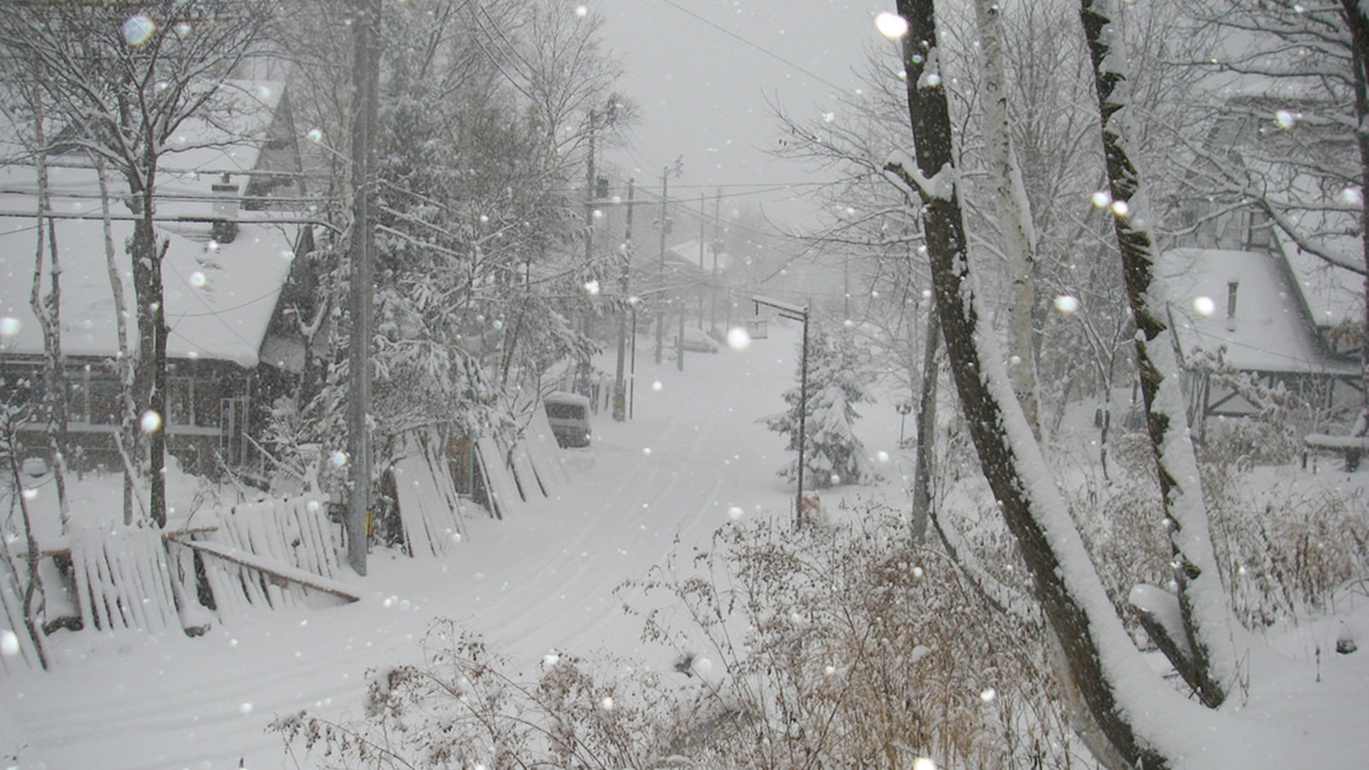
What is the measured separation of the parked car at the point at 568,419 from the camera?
25516 mm

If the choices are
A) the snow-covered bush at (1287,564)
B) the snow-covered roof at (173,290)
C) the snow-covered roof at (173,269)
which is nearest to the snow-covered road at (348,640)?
the snow-covered bush at (1287,564)

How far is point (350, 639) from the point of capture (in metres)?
9.46

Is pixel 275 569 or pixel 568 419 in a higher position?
pixel 275 569

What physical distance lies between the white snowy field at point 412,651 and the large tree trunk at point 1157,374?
1.62 feet

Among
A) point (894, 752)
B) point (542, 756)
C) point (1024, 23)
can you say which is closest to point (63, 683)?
point (542, 756)

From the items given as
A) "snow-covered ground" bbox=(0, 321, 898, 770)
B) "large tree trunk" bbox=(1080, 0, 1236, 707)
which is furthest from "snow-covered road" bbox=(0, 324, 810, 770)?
"large tree trunk" bbox=(1080, 0, 1236, 707)

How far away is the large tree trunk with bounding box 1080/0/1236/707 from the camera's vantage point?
138 inches

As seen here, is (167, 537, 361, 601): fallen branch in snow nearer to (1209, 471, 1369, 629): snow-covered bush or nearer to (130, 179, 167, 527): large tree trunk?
(130, 179, 167, 527): large tree trunk

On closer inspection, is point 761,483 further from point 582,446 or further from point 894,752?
point 894,752

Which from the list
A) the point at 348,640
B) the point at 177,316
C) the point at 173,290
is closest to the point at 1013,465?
the point at 348,640

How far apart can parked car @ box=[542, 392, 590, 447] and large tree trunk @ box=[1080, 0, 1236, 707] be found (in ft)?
73.6

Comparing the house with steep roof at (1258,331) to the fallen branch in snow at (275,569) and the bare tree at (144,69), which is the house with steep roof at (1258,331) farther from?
the bare tree at (144,69)

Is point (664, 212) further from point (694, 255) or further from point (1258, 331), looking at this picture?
point (694, 255)

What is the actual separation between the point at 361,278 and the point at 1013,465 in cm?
975
